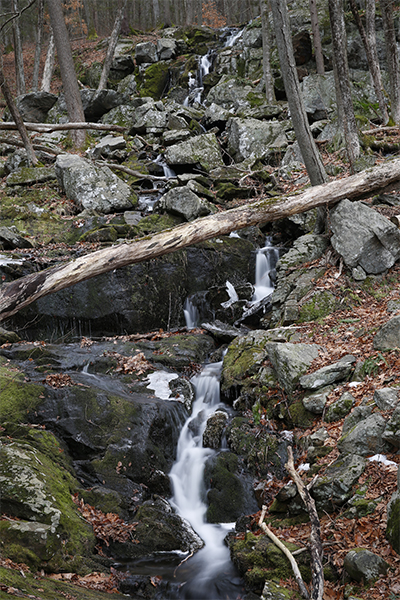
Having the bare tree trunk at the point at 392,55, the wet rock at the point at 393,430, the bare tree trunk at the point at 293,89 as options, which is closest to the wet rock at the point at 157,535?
the wet rock at the point at 393,430

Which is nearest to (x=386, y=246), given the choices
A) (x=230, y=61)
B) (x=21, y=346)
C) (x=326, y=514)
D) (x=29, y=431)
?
(x=326, y=514)

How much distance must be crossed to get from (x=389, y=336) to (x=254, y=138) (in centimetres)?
A: 1222

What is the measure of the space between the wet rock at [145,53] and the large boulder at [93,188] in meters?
14.2

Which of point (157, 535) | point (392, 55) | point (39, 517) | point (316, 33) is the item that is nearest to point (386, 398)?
point (157, 535)

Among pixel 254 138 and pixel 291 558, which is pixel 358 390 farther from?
pixel 254 138

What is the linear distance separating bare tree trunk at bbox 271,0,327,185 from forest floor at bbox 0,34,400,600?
6.05ft

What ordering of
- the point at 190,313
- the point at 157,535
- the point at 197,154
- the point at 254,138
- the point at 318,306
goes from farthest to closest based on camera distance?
the point at 254,138 < the point at 197,154 < the point at 190,313 < the point at 318,306 < the point at 157,535

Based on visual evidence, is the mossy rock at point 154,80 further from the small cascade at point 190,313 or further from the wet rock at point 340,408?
the wet rock at point 340,408

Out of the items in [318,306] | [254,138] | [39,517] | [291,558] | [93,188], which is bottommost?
[291,558]

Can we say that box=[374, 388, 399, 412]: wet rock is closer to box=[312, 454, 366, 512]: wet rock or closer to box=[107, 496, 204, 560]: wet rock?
box=[312, 454, 366, 512]: wet rock

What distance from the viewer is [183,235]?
7742mm

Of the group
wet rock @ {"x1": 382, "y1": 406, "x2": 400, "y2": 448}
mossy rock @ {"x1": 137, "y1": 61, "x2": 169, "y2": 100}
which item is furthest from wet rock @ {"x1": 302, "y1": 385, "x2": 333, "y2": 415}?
mossy rock @ {"x1": 137, "y1": 61, "x2": 169, "y2": 100}

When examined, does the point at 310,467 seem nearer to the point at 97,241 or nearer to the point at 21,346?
the point at 21,346

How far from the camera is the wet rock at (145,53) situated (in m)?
24.3
